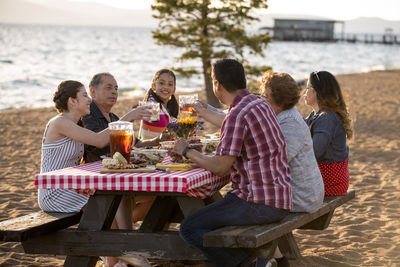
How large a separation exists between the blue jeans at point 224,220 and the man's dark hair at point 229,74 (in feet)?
2.32

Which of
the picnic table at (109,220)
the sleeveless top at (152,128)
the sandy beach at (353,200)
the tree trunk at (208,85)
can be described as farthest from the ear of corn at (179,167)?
the tree trunk at (208,85)

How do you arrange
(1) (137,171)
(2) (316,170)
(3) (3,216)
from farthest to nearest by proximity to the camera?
(3) (3,216)
(2) (316,170)
(1) (137,171)

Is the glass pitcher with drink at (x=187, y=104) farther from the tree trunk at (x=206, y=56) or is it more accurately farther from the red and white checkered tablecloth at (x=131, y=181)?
the tree trunk at (x=206, y=56)

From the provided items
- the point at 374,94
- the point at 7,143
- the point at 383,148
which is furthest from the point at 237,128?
the point at 374,94

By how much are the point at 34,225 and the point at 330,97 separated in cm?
252

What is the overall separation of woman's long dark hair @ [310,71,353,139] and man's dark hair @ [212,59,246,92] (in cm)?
131

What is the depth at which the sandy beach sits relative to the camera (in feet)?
16.0

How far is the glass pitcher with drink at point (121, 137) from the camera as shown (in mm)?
3652

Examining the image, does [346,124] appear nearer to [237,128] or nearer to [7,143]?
[237,128]

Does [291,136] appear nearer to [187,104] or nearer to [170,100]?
[187,104]

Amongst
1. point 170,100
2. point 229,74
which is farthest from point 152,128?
point 229,74

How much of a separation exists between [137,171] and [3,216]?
319 cm

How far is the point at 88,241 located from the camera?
3730 millimetres

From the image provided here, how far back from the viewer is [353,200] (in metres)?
6.88
